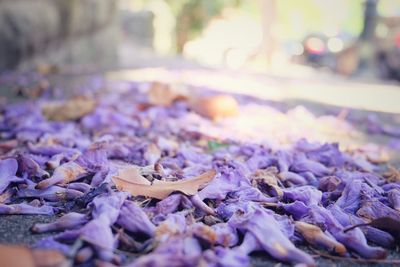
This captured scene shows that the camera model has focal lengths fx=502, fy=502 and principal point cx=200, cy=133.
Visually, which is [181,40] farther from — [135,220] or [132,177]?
[135,220]

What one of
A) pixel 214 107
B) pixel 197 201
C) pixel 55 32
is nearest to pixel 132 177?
pixel 197 201

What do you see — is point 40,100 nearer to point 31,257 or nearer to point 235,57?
point 31,257

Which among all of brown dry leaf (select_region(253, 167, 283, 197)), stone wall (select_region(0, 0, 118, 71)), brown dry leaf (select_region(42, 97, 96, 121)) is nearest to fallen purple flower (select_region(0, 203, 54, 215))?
brown dry leaf (select_region(253, 167, 283, 197))

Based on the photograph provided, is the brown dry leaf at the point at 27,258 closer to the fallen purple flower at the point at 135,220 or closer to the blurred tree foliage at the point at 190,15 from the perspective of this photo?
the fallen purple flower at the point at 135,220

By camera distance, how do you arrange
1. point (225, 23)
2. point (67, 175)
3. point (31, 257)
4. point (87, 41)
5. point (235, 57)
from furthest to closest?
point (225, 23) → point (235, 57) → point (87, 41) → point (67, 175) → point (31, 257)

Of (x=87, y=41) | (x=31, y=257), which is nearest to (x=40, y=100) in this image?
(x=31, y=257)

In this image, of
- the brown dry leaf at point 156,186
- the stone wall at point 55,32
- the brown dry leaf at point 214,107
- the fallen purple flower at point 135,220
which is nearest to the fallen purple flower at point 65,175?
the brown dry leaf at point 156,186
